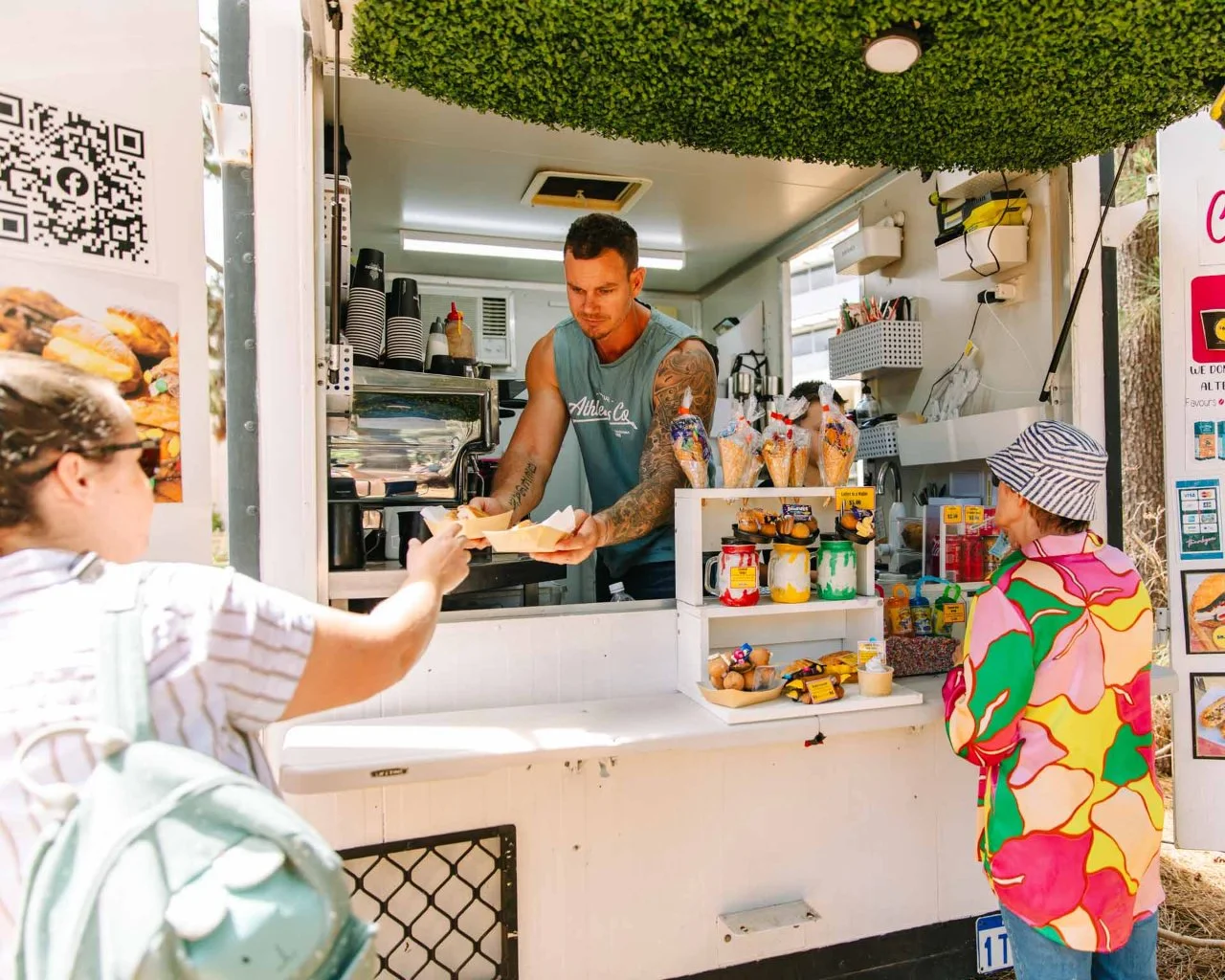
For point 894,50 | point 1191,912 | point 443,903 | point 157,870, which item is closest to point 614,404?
point 894,50

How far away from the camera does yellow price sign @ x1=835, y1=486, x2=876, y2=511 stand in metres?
2.40

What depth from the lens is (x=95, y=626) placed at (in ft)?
3.10

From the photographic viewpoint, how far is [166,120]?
1864 mm

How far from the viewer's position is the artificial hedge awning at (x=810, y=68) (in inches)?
72.5

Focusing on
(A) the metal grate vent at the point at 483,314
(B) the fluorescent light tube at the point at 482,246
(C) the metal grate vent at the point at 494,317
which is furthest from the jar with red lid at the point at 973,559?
(C) the metal grate vent at the point at 494,317

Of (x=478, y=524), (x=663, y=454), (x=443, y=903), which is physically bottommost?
(x=443, y=903)

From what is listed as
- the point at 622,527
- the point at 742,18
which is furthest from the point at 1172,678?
the point at 742,18

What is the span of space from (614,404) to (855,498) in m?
1.06

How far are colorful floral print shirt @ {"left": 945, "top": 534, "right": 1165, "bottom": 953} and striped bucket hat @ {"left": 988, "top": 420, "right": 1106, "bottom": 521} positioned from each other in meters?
0.11

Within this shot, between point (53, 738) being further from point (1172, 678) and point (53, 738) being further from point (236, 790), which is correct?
point (1172, 678)

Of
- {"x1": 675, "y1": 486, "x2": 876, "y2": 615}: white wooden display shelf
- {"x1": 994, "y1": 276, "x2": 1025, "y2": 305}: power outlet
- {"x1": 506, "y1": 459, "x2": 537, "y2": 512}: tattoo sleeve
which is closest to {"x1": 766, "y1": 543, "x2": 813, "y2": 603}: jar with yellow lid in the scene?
{"x1": 675, "y1": 486, "x2": 876, "y2": 615}: white wooden display shelf

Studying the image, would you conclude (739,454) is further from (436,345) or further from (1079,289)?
(436,345)

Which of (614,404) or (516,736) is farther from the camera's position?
(614,404)

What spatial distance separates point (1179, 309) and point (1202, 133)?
0.61m
